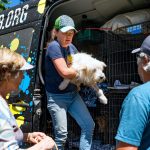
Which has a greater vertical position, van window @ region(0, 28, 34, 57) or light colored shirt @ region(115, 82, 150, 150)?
van window @ region(0, 28, 34, 57)

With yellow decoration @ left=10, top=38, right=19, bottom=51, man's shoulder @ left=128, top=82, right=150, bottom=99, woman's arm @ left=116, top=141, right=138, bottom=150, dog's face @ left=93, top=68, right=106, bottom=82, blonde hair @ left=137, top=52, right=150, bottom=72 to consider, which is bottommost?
woman's arm @ left=116, top=141, right=138, bottom=150

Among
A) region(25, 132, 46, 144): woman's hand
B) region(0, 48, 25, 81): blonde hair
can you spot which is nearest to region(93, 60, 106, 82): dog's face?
region(25, 132, 46, 144): woman's hand

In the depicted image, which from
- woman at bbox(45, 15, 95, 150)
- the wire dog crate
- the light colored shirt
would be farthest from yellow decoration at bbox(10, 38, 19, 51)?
the light colored shirt

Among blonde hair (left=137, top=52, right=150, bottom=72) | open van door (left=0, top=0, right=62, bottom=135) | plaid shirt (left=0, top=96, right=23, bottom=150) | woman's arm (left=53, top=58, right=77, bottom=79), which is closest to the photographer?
blonde hair (left=137, top=52, right=150, bottom=72)

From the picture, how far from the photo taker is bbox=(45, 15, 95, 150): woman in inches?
138

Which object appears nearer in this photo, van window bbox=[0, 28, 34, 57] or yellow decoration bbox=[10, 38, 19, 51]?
van window bbox=[0, 28, 34, 57]

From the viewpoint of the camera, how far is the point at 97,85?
12.7 feet

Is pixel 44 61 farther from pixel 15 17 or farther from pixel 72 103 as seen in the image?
pixel 15 17

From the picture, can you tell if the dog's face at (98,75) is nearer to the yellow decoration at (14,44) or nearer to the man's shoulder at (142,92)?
the yellow decoration at (14,44)

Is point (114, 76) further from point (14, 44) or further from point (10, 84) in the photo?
point (10, 84)

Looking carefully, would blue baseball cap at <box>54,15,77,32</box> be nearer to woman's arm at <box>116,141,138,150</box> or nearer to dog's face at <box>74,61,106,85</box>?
dog's face at <box>74,61,106,85</box>

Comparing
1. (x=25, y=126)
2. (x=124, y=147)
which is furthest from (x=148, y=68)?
(x=25, y=126)

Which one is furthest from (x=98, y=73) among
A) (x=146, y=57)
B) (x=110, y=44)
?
(x=146, y=57)

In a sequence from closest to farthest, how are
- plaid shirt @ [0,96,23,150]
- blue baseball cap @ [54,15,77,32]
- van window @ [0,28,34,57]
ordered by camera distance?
1. plaid shirt @ [0,96,23,150]
2. blue baseball cap @ [54,15,77,32]
3. van window @ [0,28,34,57]
